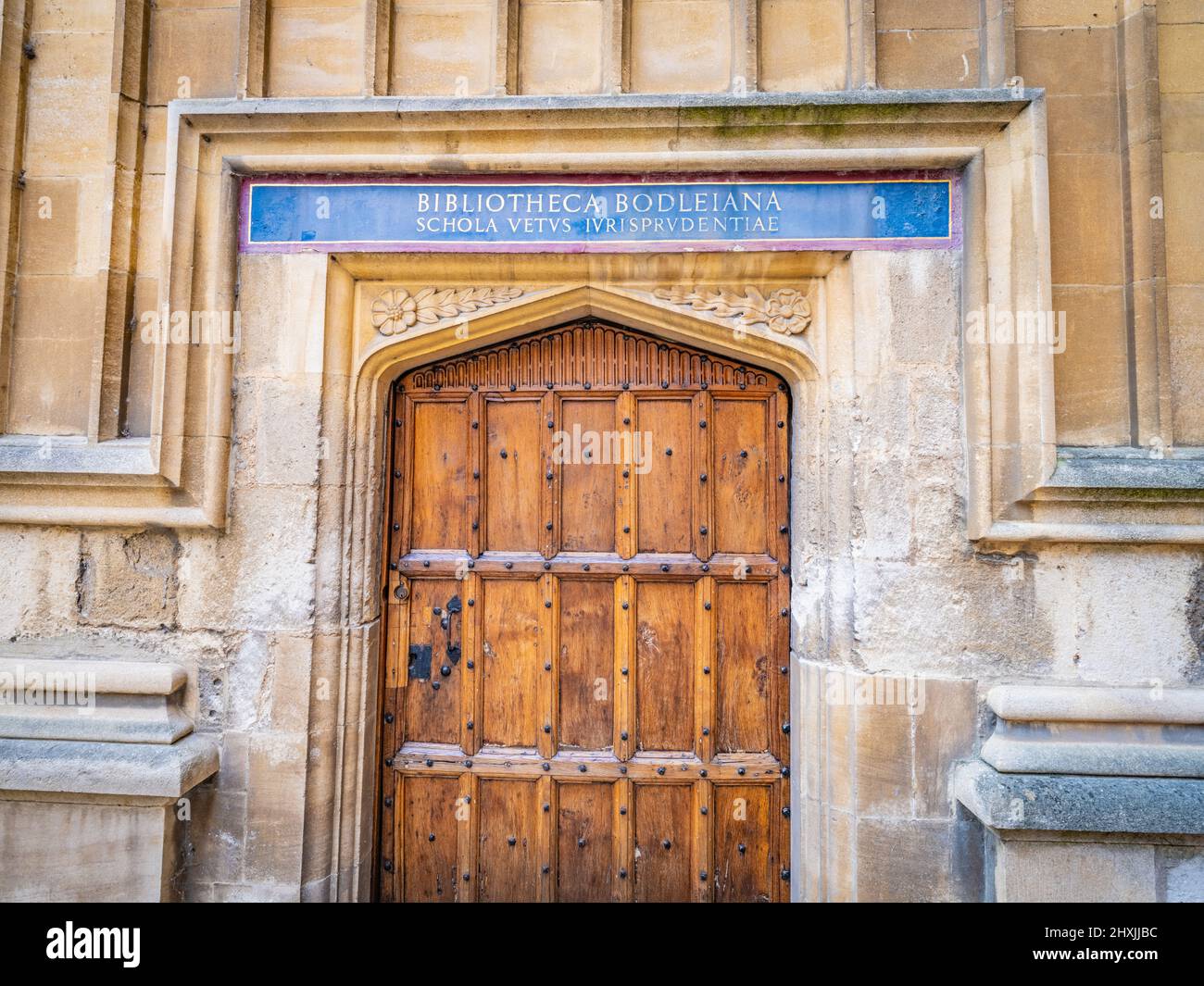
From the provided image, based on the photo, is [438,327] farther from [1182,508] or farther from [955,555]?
[1182,508]

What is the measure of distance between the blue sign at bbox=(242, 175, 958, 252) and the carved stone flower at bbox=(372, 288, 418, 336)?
23 centimetres

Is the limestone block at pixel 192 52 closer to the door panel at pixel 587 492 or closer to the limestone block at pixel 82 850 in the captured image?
the door panel at pixel 587 492

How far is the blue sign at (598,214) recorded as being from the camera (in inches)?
107

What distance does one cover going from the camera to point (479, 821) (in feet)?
9.67

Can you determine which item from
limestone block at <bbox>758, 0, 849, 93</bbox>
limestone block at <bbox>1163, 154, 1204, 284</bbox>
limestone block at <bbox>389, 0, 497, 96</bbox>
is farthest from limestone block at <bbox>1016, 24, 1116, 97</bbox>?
limestone block at <bbox>389, 0, 497, 96</bbox>

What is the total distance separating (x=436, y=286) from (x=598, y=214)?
0.79 meters

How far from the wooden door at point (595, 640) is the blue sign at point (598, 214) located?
0.51 metres

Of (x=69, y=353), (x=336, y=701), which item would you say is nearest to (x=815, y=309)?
(x=336, y=701)

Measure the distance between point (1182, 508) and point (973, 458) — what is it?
83 centimetres

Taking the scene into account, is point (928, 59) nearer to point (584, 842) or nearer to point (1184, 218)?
point (1184, 218)

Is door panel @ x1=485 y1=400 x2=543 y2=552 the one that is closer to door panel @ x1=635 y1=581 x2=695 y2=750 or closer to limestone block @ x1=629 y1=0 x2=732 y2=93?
door panel @ x1=635 y1=581 x2=695 y2=750

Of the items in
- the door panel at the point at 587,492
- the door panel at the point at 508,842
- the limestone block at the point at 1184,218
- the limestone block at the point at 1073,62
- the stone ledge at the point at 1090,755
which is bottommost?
the door panel at the point at 508,842

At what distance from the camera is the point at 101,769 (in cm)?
252

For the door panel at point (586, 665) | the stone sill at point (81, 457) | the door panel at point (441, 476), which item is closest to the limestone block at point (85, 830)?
the stone sill at point (81, 457)
